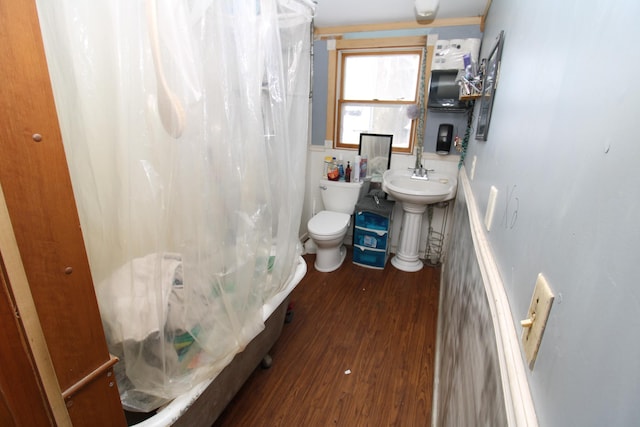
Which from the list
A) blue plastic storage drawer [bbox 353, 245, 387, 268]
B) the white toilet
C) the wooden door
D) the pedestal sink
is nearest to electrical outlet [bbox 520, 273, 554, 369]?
the wooden door

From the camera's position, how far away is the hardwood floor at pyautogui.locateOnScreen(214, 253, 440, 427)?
1.46 metres

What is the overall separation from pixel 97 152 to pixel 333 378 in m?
1.52

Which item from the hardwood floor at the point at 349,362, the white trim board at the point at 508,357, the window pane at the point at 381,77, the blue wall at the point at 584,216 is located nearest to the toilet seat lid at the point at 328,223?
the hardwood floor at the point at 349,362

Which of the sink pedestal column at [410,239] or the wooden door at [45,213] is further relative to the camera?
the sink pedestal column at [410,239]

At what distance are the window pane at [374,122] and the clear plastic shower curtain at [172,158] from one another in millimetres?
1697

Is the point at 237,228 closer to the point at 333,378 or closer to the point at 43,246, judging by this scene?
the point at 43,246

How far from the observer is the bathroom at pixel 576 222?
29cm

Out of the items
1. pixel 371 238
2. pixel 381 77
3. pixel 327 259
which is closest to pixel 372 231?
pixel 371 238

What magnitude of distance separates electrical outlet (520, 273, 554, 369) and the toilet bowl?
2.05m

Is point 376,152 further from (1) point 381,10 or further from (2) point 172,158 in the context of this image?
(2) point 172,158

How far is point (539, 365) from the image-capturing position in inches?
17.8

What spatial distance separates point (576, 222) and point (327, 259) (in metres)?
2.42

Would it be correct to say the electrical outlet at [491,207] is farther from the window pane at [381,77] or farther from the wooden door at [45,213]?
the window pane at [381,77]

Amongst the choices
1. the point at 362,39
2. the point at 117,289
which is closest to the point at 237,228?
the point at 117,289
